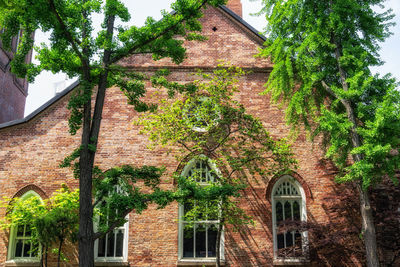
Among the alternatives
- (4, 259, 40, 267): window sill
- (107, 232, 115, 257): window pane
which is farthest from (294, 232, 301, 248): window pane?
(4, 259, 40, 267): window sill

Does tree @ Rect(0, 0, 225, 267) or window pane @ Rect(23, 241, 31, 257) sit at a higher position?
tree @ Rect(0, 0, 225, 267)

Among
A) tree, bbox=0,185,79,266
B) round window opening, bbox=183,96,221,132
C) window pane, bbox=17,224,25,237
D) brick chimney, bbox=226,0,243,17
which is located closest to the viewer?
tree, bbox=0,185,79,266

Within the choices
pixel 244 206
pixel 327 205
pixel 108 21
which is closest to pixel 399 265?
pixel 327 205

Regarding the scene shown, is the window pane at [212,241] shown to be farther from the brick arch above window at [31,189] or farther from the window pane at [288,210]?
the brick arch above window at [31,189]

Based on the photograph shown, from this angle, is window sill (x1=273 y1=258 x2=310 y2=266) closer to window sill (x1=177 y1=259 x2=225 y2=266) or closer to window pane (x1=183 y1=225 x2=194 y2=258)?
window sill (x1=177 y1=259 x2=225 y2=266)

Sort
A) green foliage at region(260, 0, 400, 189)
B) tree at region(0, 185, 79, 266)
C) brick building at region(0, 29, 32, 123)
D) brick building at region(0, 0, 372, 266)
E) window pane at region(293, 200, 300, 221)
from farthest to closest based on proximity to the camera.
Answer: brick building at region(0, 29, 32, 123)
window pane at region(293, 200, 300, 221)
brick building at region(0, 0, 372, 266)
tree at region(0, 185, 79, 266)
green foliage at region(260, 0, 400, 189)

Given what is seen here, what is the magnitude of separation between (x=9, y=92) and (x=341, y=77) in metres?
14.0

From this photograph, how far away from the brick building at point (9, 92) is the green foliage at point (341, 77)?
36.5 feet

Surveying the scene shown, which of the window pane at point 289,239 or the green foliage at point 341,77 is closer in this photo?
the green foliage at point 341,77

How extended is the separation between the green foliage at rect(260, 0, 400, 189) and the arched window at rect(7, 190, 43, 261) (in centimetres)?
854

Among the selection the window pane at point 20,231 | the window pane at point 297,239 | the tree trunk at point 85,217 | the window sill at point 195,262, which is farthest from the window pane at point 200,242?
the window pane at point 20,231

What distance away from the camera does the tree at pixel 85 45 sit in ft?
22.1

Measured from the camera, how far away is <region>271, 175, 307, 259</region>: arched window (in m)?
11.3

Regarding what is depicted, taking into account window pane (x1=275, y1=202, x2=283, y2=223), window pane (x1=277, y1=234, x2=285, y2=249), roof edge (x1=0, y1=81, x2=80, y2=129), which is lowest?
window pane (x1=277, y1=234, x2=285, y2=249)
